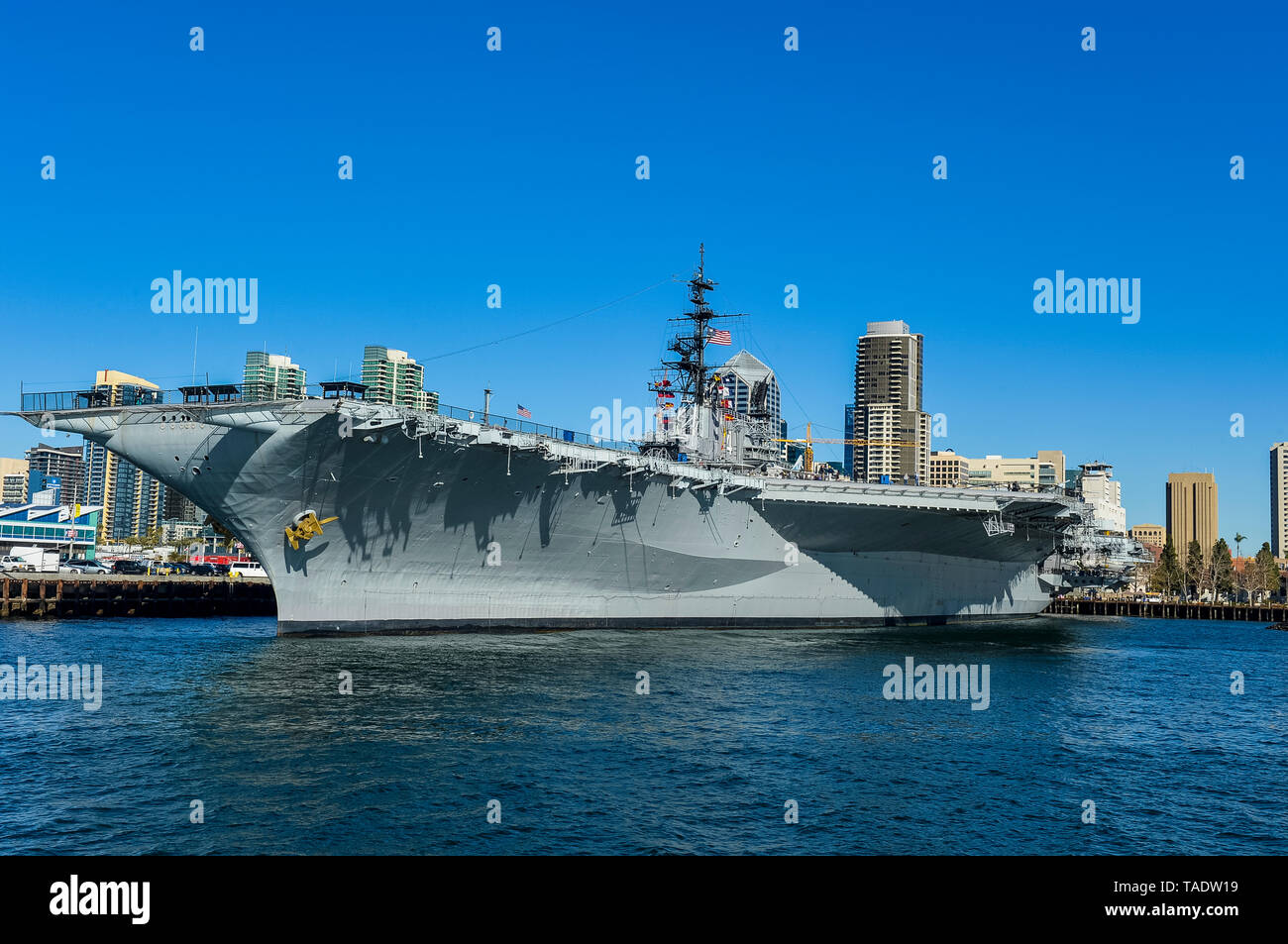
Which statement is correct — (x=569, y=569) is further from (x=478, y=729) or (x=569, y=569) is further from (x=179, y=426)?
(x=478, y=729)

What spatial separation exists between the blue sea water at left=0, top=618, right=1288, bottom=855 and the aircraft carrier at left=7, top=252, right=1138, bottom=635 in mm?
2924

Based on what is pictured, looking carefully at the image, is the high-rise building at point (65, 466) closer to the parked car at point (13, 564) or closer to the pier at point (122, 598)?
the parked car at point (13, 564)

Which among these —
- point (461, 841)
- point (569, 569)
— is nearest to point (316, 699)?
point (461, 841)

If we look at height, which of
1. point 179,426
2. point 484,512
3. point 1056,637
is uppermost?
point 179,426

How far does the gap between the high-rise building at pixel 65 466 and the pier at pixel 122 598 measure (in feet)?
415

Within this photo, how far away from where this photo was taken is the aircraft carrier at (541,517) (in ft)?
84.3

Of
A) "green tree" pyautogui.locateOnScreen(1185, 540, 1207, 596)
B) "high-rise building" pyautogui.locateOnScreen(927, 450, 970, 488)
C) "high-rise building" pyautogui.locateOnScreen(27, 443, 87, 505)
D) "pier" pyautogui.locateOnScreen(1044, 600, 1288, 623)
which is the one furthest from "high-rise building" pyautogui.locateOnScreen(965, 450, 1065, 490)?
"high-rise building" pyautogui.locateOnScreen(27, 443, 87, 505)

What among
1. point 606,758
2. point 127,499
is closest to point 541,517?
point 606,758

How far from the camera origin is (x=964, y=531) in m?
41.2

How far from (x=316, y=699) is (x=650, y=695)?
23.1ft

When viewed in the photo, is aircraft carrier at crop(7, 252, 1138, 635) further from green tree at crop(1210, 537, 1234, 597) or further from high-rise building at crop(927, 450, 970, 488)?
high-rise building at crop(927, 450, 970, 488)

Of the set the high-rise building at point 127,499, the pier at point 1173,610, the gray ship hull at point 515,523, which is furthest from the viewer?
the high-rise building at point 127,499

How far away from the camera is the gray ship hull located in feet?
84.2

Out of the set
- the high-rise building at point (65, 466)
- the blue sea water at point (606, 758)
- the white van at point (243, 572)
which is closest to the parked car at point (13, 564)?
the white van at point (243, 572)
